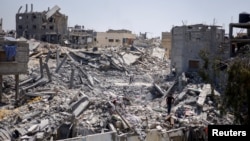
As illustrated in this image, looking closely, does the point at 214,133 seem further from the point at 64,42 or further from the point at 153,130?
the point at 64,42

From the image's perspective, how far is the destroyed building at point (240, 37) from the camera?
93.9 ft

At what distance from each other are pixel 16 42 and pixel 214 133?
664 inches

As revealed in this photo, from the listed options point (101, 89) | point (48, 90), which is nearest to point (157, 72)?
point (101, 89)

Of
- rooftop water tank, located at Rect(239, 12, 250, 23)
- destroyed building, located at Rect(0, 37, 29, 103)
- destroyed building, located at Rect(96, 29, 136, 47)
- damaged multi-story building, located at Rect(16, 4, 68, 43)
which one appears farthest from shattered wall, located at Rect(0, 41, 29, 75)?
destroyed building, located at Rect(96, 29, 136, 47)

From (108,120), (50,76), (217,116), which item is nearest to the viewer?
(108,120)

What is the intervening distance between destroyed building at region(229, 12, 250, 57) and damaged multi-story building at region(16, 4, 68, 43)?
2752cm

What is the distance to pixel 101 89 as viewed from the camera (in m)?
27.8

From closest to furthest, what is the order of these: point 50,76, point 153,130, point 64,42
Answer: point 153,130 → point 50,76 → point 64,42

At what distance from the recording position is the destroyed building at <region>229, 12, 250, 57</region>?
28625 millimetres

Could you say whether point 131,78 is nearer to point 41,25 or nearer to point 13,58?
point 13,58

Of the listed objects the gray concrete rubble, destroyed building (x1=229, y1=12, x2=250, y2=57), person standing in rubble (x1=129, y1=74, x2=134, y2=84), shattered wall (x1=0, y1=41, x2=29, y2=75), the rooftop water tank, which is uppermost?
the rooftop water tank

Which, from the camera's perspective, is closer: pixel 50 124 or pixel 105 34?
pixel 50 124

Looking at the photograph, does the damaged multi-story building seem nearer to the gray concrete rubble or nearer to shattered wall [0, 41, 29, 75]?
the gray concrete rubble

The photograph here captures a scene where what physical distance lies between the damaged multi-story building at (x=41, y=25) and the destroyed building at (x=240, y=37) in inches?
1083
